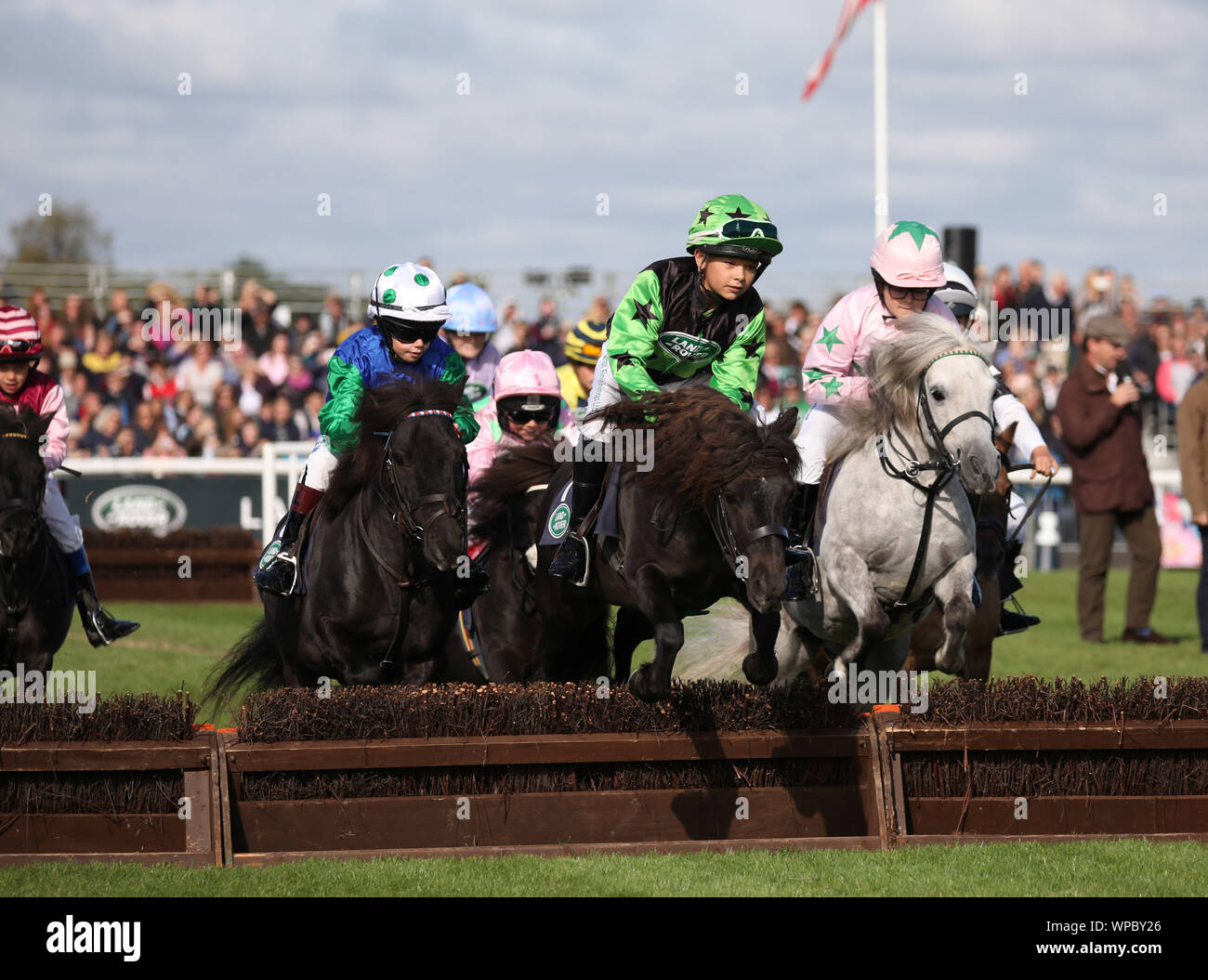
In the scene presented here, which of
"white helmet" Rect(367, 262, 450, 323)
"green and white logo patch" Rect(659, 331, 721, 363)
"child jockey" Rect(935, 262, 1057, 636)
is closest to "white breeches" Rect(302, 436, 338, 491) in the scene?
"white helmet" Rect(367, 262, 450, 323)

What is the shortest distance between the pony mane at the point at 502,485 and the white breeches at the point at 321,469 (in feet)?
3.26

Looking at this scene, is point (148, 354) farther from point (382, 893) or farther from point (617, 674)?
point (382, 893)

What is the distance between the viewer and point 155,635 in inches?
512

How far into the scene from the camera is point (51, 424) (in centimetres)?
777

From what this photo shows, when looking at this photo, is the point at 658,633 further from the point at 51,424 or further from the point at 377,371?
the point at 51,424

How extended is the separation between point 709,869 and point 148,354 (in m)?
16.7

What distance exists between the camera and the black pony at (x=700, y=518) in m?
5.84

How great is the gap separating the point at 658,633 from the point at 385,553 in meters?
1.62

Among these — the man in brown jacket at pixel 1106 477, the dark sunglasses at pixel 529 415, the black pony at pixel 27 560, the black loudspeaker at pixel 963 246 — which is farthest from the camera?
the black loudspeaker at pixel 963 246

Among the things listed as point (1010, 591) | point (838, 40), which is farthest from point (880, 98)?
point (1010, 591)

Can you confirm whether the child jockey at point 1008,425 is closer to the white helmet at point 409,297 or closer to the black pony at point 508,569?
the black pony at point 508,569

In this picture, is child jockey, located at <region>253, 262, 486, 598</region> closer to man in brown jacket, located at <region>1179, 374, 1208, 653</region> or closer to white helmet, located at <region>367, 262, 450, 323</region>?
white helmet, located at <region>367, 262, 450, 323</region>

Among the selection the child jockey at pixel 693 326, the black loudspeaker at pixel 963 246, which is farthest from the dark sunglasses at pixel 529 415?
the black loudspeaker at pixel 963 246
